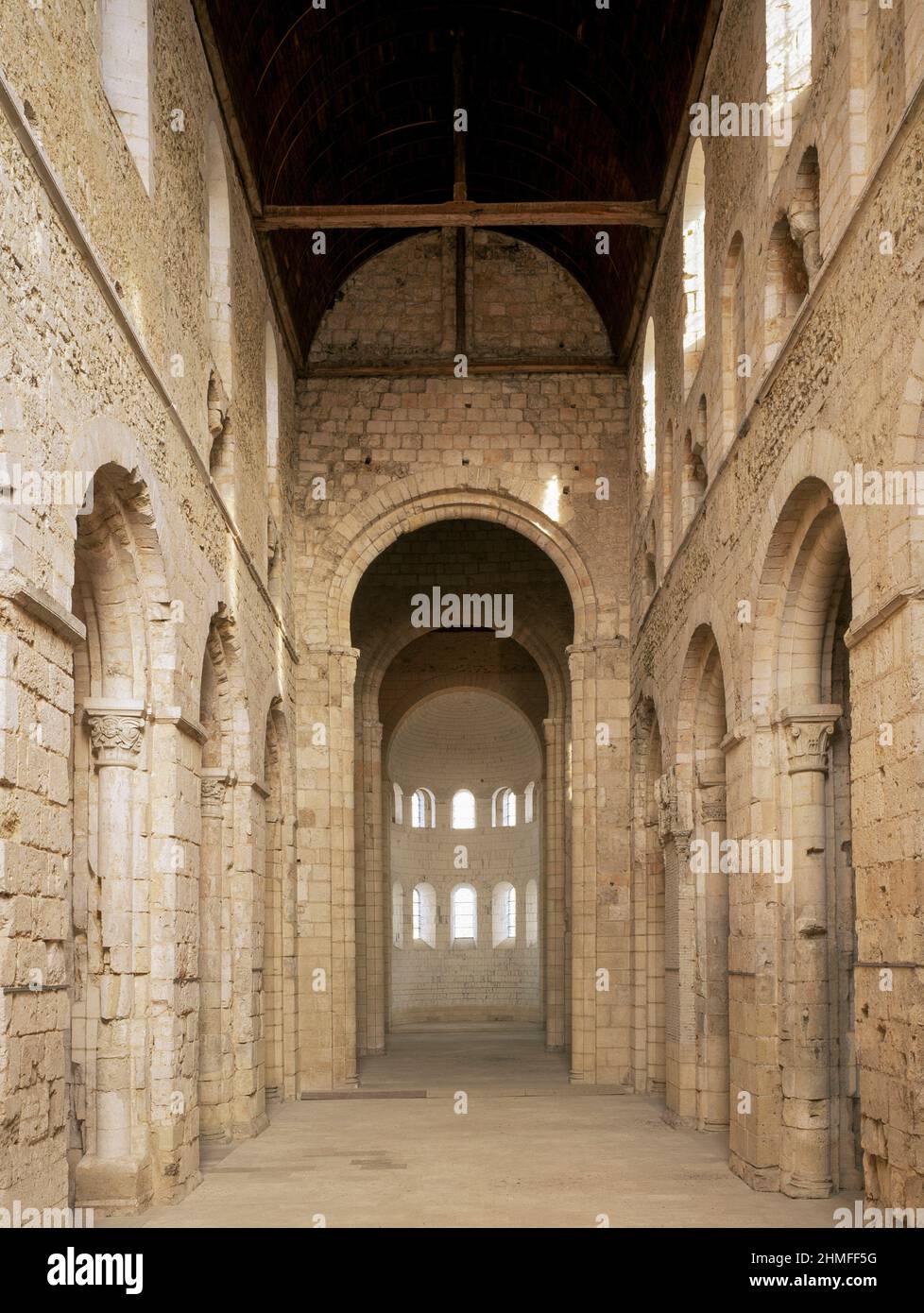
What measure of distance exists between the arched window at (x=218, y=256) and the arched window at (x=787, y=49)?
17.5 feet

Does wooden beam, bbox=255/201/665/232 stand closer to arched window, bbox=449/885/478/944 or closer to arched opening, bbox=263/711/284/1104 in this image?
arched opening, bbox=263/711/284/1104

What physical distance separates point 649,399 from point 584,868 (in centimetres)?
624

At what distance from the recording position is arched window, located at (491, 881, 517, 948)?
117ft

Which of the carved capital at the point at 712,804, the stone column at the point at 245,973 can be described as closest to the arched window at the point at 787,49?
Answer: the carved capital at the point at 712,804

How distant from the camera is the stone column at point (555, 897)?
976 inches

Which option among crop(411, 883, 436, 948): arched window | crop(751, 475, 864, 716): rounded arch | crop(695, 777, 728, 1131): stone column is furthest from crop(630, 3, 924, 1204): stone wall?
crop(411, 883, 436, 948): arched window

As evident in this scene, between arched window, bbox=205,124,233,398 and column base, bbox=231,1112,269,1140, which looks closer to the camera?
arched window, bbox=205,124,233,398

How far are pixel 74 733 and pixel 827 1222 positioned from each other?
6.02m

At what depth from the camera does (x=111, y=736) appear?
400 inches

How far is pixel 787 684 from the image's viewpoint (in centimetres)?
1109

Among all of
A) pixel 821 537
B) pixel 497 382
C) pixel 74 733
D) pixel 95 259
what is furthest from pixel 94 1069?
pixel 497 382

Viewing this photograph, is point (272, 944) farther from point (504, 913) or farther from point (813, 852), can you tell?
point (504, 913)

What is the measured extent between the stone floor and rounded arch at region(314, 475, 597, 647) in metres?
6.34

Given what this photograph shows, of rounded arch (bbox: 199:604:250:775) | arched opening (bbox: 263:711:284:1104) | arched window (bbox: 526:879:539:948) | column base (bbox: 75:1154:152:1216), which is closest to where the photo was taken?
column base (bbox: 75:1154:152:1216)
